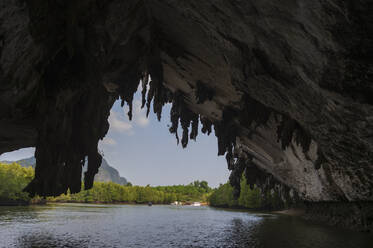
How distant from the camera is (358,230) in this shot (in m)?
16.4

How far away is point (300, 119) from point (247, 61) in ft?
12.5

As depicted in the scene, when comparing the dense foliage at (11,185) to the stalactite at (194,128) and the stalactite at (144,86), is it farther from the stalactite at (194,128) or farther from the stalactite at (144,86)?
the stalactite at (144,86)

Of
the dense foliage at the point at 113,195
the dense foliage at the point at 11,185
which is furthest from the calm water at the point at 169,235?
the dense foliage at the point at 113,195

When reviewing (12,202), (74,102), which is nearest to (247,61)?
(74,102)

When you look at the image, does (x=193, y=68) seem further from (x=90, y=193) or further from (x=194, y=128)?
(x=90, y=193)

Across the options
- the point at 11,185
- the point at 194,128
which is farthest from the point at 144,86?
the point at 11,185

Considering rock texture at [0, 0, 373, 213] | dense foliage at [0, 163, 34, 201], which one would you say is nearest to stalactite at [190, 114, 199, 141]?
rock texture at [0, 0, 373, 213]

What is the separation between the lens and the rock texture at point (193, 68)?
6160 mm

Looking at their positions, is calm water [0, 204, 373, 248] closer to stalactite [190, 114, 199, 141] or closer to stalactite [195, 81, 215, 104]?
stalactite [190, 114, 199, 141]

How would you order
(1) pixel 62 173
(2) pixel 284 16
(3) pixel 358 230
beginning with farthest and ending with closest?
(3) pixel 358 230
(1) pixel 62 173
(2) pixel 284 16

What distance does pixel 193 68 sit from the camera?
15.1 m

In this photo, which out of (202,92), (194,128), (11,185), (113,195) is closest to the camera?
(202,92)

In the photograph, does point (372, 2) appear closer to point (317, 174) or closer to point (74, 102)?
point (74, 102)

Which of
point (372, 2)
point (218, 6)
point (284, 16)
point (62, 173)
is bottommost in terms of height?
point (62, 173)
